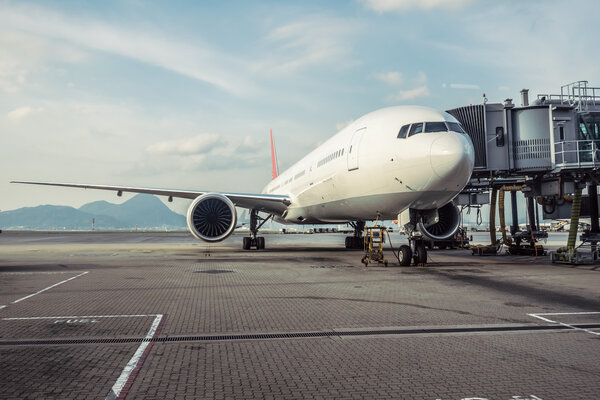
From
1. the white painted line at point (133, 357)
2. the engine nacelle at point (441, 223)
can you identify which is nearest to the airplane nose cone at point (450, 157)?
the engine nacelle at point (441, 223)

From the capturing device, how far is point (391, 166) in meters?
13.2

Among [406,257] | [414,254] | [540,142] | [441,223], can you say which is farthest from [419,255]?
[540,142]

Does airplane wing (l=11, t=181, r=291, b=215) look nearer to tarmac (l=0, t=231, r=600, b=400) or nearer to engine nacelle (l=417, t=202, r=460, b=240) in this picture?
engine nacelle (l=417, t=202, r=460, b=240)

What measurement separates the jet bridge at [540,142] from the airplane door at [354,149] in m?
5.94

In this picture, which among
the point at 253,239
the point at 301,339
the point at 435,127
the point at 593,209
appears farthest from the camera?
the point at 253,239

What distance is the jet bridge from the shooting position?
58.5 feet

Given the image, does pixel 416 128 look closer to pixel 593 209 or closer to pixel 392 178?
pixel 392 178

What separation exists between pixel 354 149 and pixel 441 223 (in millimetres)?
3868

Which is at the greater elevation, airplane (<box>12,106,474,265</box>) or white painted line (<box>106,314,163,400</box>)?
airplane (<box>12,106,474,265</box>)

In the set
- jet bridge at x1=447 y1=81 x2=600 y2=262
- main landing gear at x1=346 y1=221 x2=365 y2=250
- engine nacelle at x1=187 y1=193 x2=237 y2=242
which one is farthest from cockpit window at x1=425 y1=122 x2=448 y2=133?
main landing gear at x1=346 y1=221 x2=365 y2=250

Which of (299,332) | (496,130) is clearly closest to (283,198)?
(496,130)

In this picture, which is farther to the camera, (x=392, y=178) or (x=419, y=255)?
(x=419, y=255)

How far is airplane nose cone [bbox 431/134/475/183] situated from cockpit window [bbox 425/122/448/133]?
0.41 m

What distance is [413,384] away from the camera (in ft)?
12.8
